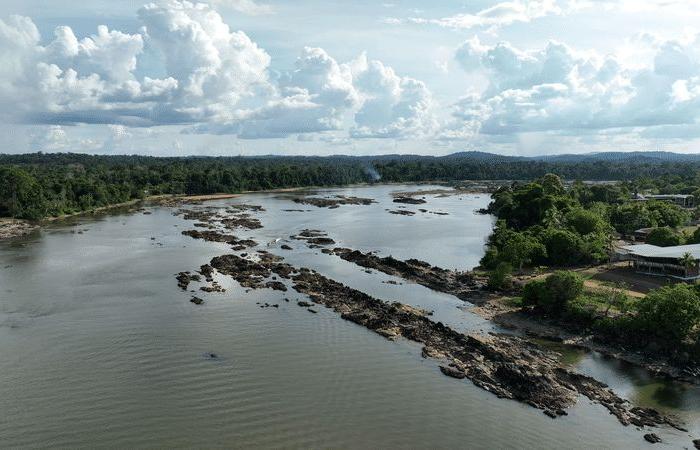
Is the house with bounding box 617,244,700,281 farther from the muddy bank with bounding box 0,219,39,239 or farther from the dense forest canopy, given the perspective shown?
the muddy bank with bounding box 0,219,39,239

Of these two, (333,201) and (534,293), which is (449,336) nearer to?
(534,293)

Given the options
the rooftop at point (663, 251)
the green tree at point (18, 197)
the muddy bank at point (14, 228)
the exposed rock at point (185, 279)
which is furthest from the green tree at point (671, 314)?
the green tree at point (18, 197)

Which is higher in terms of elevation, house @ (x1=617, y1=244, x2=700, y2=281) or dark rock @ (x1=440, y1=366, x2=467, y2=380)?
house @ (x1=617, y1=244, x2=700, y2=281)

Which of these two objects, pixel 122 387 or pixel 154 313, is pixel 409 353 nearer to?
pixel 122 387

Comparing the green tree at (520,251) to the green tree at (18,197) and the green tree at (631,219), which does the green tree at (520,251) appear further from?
the green tree at (18,197)

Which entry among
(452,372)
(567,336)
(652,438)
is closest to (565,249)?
(567,336)

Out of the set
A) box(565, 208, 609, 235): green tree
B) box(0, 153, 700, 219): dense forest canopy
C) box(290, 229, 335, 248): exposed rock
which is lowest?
box(290, 229, 335, 248): exposed rock

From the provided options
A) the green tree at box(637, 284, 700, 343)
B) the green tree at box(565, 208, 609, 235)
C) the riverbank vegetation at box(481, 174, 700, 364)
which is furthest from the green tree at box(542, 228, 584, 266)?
the green tree at box(637, 284, 700, 343)
